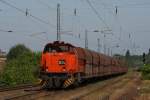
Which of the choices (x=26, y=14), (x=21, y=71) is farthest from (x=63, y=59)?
(x=21, y=71)

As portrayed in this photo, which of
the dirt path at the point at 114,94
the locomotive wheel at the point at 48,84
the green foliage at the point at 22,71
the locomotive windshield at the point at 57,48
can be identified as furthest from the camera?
the green foliage at the point at 22,71

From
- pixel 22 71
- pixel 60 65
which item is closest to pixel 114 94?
pixel 60 65

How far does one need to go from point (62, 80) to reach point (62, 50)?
2545mm

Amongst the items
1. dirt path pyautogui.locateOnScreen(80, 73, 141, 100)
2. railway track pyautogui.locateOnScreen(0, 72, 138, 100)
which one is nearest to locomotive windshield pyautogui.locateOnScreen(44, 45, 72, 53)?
railway track pyautogui.locateOnScreen(0, 72, 138, 100)

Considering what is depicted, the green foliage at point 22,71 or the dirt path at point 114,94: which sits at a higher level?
the green foliage at point 22,71

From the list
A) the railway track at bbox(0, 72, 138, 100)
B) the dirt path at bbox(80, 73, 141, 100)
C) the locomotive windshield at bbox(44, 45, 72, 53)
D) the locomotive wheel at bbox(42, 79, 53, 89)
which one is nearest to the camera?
the railway track at bbox(0, 72, 138, 100)

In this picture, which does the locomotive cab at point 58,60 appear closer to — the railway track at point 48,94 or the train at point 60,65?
the train at point 60,65

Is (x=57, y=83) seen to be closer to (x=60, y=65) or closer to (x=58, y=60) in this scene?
(x=60, y=65)

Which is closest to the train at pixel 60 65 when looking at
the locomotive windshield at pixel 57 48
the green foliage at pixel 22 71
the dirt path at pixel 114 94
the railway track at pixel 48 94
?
the locomotive windshield at pixel 57 48

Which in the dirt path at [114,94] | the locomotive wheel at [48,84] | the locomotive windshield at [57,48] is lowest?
the dirt path at [114,94]

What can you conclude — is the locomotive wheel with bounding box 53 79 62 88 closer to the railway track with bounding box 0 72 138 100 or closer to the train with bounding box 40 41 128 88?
the train with bounding box 40 41 128 88

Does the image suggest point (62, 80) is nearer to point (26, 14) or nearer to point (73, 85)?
point (73, 85)

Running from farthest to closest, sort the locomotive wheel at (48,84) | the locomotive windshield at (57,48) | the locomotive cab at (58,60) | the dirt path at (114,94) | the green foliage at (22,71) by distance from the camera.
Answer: the green foliage at (22,71)
the locomotive windshield at (57,48)
the locomotive cab at (58,60)
the locomotive wheel at (48,84)
the dirt path at (114,94)

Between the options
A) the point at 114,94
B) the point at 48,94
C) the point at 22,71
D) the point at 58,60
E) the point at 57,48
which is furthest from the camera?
the point at 22,71
